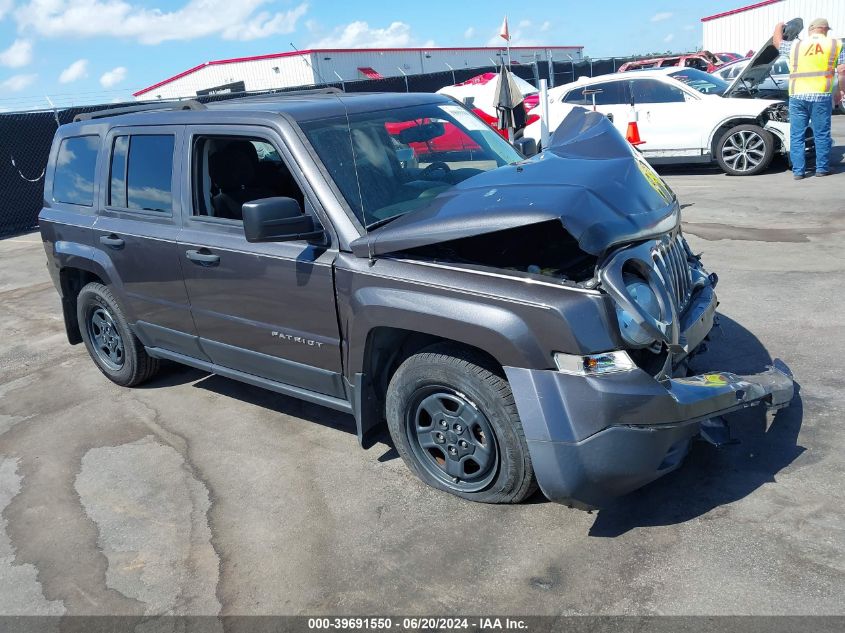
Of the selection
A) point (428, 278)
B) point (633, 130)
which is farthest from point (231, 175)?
point (633, 130)

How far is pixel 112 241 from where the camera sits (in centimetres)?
496

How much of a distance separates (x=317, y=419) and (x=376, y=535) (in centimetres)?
146

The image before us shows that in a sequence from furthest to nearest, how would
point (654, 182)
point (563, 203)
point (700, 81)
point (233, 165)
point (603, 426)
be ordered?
1. point (700, 81)
2. point (233, 165)
3. point (654, 182)
4. point (563, 203)
5. point (603, 426)

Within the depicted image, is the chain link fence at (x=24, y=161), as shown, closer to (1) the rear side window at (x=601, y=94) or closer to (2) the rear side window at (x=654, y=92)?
(1) the rear side window at (x=601, y=94)

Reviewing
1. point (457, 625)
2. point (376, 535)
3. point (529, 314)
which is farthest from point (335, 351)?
point (457, 625)

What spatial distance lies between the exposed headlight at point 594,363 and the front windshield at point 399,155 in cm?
128

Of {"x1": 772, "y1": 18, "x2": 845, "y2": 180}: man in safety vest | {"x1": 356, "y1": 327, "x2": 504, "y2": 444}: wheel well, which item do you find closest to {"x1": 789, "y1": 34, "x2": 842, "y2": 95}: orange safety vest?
{"x1": 772, "y1": 18, "x2": 845, "y2": 180}: man in safety vest

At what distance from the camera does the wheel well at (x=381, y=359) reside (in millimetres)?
3660

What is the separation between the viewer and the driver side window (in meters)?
4.41

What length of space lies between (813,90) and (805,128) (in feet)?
1.74

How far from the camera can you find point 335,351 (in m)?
3.88

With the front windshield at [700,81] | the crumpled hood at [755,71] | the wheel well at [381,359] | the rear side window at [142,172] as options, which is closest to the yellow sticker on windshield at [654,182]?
the wheel well at [381,359]

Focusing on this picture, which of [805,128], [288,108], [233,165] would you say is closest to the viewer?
[288,108]

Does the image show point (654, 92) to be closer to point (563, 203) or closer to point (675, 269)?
point (675, 269)
